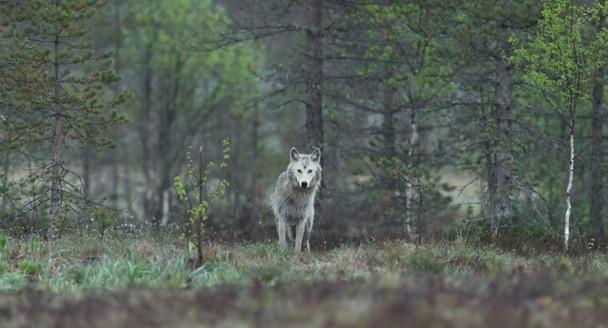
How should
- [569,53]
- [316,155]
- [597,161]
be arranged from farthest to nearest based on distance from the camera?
[597,161], [316,155], [569,53]

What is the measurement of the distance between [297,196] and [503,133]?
5732mm

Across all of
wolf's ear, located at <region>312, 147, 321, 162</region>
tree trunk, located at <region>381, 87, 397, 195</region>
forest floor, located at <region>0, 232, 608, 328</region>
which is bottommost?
forest floor, located at <region>0, 232, 608, 328</region>

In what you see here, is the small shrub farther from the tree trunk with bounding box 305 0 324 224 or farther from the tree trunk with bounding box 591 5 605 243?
the tree trunk with bounding box 305 0 324 224

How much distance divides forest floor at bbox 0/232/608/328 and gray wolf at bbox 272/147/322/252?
180cm

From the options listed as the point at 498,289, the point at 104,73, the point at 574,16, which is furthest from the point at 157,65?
the point at 498,289

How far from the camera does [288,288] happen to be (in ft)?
28.4

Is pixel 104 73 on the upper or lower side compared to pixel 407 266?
upper

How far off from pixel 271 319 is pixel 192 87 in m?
33.3

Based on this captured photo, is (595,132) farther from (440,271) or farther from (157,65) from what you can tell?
(157,65)

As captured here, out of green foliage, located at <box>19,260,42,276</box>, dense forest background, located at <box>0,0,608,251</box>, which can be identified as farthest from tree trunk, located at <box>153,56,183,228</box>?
green foliage, located at <box>19,260,42,276</box>

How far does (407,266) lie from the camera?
37.7 ft

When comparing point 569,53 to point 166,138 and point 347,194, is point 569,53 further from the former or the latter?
point 166,138

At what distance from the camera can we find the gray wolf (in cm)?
1483

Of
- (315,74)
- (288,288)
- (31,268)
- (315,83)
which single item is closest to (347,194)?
(315,83)
